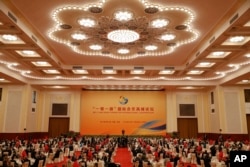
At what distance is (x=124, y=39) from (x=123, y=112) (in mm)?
12881

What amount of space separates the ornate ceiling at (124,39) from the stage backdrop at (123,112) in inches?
150

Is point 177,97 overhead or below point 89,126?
overhead

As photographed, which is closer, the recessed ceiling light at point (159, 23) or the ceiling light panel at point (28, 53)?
the recessed ceiling light at point (159, 23)

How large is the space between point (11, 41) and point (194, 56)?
9878 mm

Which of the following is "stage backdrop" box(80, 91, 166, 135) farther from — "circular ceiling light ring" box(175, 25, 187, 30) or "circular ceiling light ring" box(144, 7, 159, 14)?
"circular ceiling light ring" box(144, 7, 159, 14)

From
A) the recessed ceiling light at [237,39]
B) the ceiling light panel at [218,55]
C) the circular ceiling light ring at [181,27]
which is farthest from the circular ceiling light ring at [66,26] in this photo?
the ceiling light panel at [218,55]

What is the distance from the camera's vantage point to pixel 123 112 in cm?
2311

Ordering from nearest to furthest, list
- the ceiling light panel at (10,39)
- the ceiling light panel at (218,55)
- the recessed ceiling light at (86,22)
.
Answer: the recessed ceiling light at (86,22)
the ceiling light panel at (10,39)
the ceiling light panel at (218,55)

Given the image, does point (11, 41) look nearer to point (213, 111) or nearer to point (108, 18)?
point (108, 18)

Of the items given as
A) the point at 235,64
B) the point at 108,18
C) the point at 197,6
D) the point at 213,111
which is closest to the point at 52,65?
the point at 108,18

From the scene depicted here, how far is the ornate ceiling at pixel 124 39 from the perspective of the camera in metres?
8.85

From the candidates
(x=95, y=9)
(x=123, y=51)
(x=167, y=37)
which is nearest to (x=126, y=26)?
(x=95, y=9)

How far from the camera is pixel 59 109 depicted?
2302 cm

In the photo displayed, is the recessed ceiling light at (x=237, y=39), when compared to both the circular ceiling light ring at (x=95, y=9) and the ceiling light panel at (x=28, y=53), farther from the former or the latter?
the ceiling light panel at (x=28, y=53)
